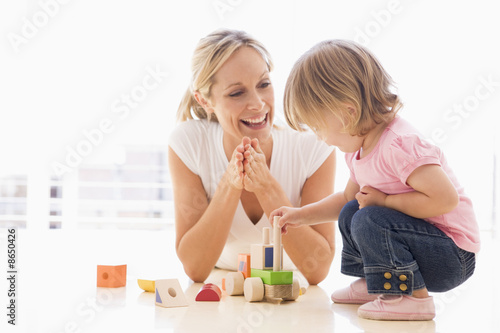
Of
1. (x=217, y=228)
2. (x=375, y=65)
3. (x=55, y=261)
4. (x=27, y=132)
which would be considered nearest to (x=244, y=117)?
(x=217, y=228)

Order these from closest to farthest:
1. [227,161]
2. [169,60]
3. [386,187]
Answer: [386,187] < [227,161] < [169,60]

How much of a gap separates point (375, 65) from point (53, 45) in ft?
8.81

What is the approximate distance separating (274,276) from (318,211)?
0.54ft

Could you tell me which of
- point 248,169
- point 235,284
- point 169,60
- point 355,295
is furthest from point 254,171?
point 169,60

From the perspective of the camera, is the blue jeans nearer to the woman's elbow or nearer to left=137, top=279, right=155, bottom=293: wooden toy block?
the woman's elbow

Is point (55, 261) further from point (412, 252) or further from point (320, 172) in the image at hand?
point (412, 252)

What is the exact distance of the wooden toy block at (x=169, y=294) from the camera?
1087 millimetres

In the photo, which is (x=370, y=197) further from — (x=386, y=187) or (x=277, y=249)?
(x=277, y=249)

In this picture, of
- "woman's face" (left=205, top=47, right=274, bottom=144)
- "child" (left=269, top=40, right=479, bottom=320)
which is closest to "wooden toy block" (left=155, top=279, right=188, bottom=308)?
"child" (left=269, top=40, right=479, bottom=320)

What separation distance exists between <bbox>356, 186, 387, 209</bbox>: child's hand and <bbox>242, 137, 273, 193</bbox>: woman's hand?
337mm

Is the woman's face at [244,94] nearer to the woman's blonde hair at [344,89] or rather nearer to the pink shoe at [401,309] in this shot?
the woman's blonde hair at [344,89]

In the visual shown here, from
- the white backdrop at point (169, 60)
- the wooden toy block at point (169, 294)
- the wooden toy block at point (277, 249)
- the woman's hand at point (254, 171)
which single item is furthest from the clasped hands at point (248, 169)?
the white backdrop at point (169, 60)

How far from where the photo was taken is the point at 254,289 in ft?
3.61

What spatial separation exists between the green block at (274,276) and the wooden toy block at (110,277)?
1.30 feet
